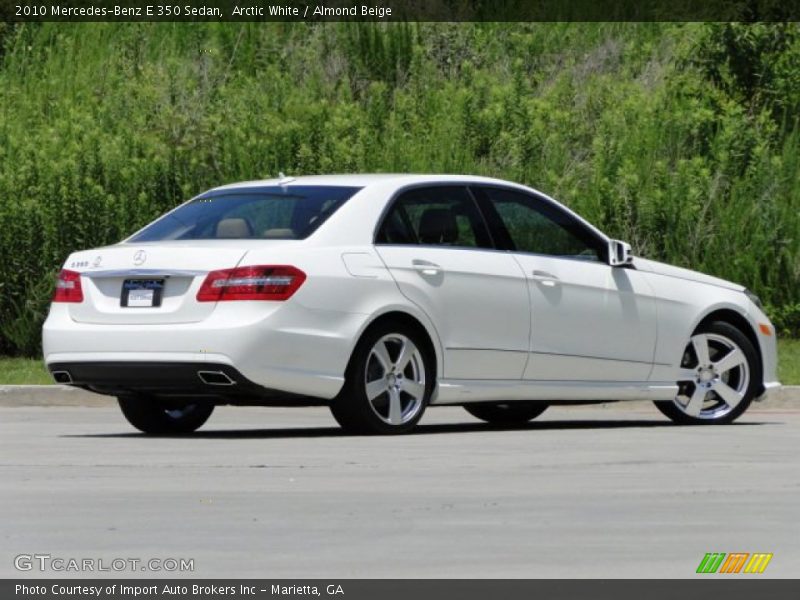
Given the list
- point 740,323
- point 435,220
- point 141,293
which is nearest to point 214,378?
point 141,293

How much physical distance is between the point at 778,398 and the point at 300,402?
17.7 feet

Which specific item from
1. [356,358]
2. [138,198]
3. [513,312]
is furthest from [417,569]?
[138,198]

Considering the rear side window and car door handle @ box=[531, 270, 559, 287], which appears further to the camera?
car door handle @ box=[531, 270, 559, 287]

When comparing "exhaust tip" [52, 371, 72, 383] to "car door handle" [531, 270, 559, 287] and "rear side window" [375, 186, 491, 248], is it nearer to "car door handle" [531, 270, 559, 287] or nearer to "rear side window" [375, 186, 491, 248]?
"rear side window" [375, 186, 491, 248]

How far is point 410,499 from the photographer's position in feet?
31.7

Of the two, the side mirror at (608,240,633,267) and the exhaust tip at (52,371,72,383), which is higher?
the side mirror at (608,240,633,267)

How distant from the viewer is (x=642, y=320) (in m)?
14.6

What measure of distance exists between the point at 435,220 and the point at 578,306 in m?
1.16

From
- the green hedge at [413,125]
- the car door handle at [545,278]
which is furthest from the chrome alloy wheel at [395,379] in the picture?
the green hedge at [413,125]

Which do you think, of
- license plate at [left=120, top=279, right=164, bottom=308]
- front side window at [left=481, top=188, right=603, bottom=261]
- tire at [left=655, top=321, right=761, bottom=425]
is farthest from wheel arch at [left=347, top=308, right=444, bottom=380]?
tire at [left=655, top=321, right=761, bottom=425]

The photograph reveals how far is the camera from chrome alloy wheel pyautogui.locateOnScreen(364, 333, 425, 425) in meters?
13.3

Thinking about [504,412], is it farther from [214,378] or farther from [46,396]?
[46,396]

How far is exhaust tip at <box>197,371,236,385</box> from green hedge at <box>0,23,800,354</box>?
11.1 m

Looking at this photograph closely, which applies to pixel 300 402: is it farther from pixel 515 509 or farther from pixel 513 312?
pixel 515 509
